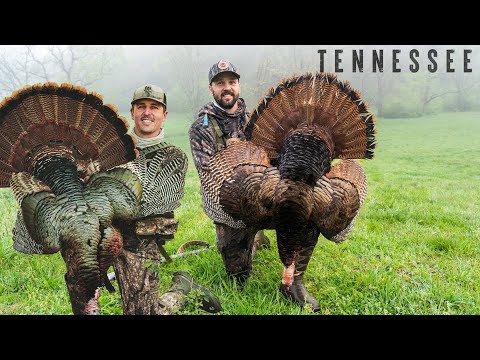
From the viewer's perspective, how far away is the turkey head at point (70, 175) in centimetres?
239

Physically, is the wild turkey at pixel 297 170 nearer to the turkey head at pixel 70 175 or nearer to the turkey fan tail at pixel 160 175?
the turkey fan tail at pixel 160 175

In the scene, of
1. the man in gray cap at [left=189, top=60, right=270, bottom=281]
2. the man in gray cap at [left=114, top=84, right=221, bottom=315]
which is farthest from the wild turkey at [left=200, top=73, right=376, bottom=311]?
the man in gray cap at [left=114, top=84, right=221, bottom=315]

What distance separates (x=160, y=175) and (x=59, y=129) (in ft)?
2.49

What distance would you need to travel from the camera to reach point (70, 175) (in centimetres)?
251

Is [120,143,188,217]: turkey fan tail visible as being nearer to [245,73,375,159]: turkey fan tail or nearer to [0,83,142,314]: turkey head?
[0,83,142,314]: turkey head

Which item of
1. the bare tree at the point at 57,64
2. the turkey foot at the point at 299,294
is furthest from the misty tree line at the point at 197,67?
the turkey foot at the point at 299,294

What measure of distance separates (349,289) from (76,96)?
261cm

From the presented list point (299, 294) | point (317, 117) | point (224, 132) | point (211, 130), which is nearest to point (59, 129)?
point (211, 130)

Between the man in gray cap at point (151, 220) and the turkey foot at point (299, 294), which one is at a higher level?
the man in gray cap at point (151, 220)

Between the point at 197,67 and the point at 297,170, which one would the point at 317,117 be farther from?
the point at 197,67

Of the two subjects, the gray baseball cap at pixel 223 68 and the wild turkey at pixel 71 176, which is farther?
the gray baseball cap at pixel 223 68

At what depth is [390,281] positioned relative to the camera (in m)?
3.09

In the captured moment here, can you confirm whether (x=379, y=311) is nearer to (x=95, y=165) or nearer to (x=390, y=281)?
(x=390, y=281)

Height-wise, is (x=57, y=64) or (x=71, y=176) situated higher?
(x=57, y=64)
